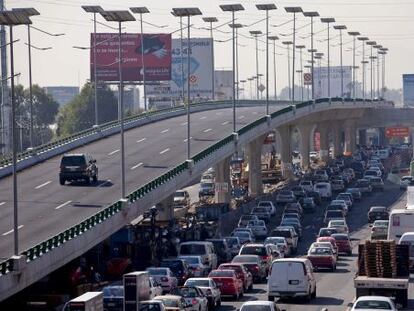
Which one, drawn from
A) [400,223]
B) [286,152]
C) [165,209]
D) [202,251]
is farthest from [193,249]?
[286,152]

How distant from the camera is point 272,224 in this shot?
91812 millimetres

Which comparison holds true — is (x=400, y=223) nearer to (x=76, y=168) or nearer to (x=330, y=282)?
(x=330, y=282)

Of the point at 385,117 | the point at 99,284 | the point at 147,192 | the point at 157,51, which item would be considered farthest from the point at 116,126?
the point at 385,117

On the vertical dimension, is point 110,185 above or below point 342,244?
above

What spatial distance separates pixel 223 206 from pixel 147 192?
26859 millimetres

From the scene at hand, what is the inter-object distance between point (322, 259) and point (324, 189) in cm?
4894

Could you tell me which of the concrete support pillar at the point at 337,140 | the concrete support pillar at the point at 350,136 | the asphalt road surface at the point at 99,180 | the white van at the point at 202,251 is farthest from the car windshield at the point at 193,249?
the concrete support pillar at the point at 350,136

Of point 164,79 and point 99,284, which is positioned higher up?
point 164,79

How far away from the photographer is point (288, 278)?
49781 mm

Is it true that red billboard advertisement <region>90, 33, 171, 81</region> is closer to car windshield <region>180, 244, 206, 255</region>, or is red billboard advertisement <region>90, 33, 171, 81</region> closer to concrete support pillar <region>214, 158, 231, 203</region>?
concrete support pillar <region>214, 158, 231, 203</region>

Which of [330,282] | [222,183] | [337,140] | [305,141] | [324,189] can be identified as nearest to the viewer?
[330,282]

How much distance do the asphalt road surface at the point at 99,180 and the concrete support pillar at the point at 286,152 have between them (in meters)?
20.1

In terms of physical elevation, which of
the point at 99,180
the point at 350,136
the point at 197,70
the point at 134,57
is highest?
the point at 134,57

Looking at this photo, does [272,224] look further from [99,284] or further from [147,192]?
[99,284]
